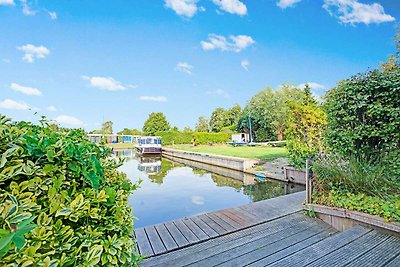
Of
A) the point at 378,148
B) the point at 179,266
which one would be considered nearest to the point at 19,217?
the point at 179,266

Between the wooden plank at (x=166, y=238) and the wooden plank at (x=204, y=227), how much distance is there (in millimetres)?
437

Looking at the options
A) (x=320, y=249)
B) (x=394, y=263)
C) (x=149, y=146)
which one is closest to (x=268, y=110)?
(x=149, y=146)

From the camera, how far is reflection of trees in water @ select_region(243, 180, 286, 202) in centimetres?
579

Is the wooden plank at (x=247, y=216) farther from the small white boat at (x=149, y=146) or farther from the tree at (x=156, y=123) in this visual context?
the tree at (x=156, y=123)

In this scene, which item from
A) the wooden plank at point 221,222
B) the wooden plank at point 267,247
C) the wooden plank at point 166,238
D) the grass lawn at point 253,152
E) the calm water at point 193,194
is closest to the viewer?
the wooden plank at point 267,247

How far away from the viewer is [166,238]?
2.81 metres

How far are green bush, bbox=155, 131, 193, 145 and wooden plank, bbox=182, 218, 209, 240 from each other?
74.8 feet

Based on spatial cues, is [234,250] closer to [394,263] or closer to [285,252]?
[285,252]

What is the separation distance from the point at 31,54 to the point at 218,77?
14.6m

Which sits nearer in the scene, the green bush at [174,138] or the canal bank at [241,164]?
the canal bank at [241,164]

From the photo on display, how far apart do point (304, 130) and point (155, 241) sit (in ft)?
18.1

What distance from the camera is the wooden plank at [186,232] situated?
8.96ft

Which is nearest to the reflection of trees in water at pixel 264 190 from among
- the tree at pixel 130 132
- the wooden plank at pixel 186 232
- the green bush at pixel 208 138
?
A: the wooden plank at pixel 186 232

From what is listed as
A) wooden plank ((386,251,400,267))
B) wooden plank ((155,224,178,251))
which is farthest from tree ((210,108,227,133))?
wooden plank ((386,251,400,267))
